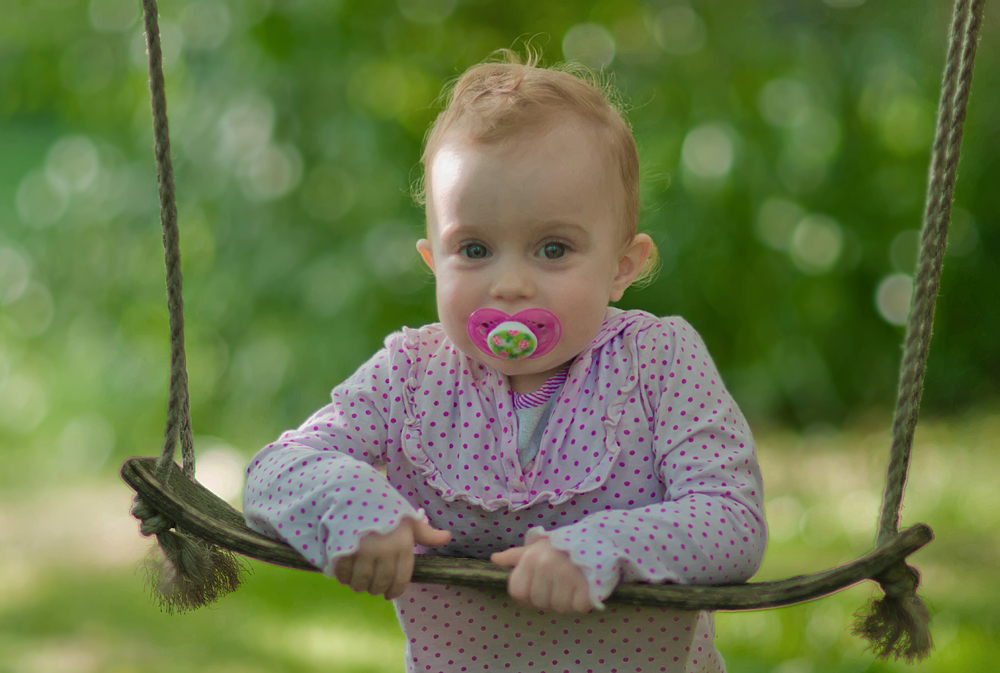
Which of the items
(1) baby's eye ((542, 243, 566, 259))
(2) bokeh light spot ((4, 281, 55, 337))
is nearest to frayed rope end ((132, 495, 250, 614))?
(1) baby's eye ((542, 243, 566, 259))

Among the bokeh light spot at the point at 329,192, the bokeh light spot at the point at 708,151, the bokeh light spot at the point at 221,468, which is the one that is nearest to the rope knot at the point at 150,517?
the bokeh light spot at the point at 221,468

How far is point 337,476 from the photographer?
2.99 ft

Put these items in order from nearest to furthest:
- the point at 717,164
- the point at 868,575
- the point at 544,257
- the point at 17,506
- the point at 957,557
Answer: the point at 868,575 → the point at 544,257 → the point at 957,557 → the point at 717,164 → the point at 17,506

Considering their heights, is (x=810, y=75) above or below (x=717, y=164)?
above

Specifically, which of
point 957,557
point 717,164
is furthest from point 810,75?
point 957,557

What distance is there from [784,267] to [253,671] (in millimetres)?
1638

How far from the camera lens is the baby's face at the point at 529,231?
0.98 m

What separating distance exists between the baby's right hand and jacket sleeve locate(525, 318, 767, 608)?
0.11m

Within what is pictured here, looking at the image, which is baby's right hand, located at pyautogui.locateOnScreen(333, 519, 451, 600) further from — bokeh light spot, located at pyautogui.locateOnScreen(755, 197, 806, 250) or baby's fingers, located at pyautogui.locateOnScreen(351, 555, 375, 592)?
bokeh light spot, located at pyautogui.locateOnScreen(755, 197, 806, 250)

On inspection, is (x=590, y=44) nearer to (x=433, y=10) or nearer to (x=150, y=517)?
→ (x=433, y=10)

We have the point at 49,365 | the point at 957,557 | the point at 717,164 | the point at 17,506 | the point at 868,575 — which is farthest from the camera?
the point at 49,365

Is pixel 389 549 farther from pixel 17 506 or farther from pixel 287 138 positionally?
pixel 17 506

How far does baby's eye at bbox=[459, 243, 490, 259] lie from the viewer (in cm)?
101

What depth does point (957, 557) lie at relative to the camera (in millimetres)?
2316
